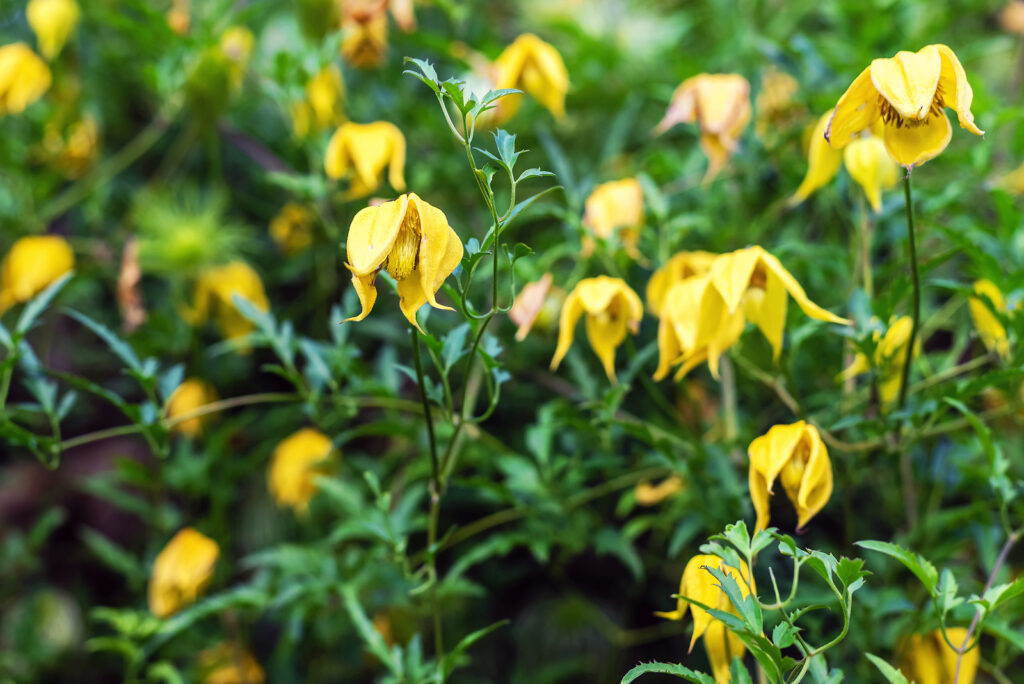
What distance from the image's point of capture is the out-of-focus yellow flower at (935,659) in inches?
23.5

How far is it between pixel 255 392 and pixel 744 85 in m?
0.85

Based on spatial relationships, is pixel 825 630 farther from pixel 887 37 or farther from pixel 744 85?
pixel 887 37

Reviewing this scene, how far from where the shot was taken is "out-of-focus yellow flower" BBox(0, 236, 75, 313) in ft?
3.19

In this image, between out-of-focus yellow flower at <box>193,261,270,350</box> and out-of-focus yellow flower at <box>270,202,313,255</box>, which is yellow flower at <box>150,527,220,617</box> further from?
out-of-focus yellow flower at <box>270,202,313,255</box>

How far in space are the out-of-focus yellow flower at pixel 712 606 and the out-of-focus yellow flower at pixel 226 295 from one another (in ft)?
2.23

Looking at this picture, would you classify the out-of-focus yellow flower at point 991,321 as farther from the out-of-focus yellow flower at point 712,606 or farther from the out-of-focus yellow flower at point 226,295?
the out-of-focus yellow flower at point 226,295

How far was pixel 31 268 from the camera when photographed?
0.98m

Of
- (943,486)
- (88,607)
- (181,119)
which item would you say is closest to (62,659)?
(88,607)

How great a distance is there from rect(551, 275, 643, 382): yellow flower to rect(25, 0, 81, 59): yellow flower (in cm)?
91

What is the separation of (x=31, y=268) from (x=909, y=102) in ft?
3.31

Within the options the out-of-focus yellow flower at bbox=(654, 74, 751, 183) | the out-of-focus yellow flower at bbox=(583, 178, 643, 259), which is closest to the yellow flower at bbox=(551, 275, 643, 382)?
the out-of-focus yellow flower at bbox=(583, 178, 643, 259)

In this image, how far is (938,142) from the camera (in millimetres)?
480

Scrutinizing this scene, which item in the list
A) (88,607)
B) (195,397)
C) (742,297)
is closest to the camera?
(742,297)

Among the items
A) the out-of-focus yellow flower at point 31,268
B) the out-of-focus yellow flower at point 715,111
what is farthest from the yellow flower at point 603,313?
the out-of-focus yellow flower at point 31,268
